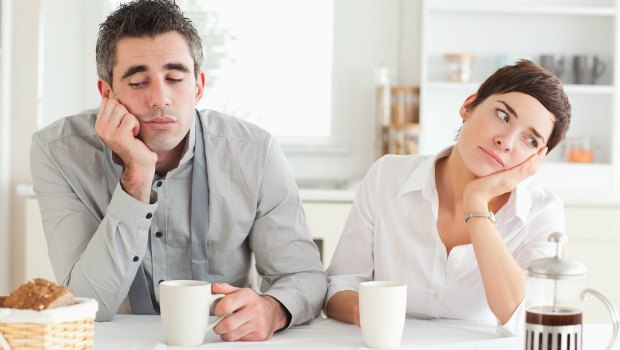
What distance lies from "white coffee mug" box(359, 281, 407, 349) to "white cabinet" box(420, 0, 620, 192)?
2.71m

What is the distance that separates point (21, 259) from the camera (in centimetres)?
412

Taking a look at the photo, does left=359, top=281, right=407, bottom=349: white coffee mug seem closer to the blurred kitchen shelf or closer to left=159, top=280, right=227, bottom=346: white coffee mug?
left=159, top=280, right=227, bottom=346: white coffee mug

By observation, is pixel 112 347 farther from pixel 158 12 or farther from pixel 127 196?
pixel 158 12

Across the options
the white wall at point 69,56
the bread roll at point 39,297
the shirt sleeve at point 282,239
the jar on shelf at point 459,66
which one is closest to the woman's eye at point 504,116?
the shirt sleeve at point 282,239

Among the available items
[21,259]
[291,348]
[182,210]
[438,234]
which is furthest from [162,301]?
[21,259]

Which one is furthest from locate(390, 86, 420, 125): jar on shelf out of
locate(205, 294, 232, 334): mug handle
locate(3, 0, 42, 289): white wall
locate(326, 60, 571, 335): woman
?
locate(205, 294, 232, 334): mug handle

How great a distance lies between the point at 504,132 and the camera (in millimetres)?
→ 1789

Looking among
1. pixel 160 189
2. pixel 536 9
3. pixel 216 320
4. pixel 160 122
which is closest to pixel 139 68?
pixel 160 122

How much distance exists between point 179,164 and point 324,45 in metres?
2.41

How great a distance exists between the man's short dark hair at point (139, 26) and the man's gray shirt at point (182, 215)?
18cm

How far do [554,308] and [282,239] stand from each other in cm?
77

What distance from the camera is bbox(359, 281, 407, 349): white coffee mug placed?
1471mm

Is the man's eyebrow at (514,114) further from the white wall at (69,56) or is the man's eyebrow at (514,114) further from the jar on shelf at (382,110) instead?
the white wall at (69,56)

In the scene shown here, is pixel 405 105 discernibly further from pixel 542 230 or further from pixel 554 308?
pixel 554 308
